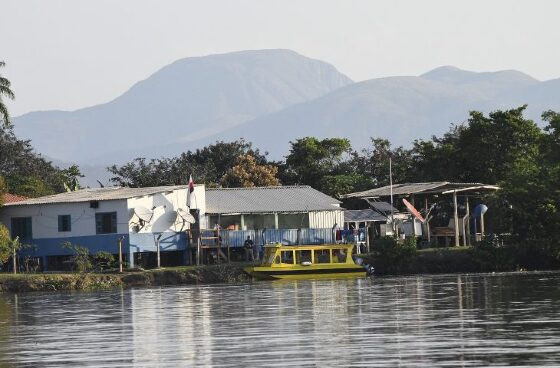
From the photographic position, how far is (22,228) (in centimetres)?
7038

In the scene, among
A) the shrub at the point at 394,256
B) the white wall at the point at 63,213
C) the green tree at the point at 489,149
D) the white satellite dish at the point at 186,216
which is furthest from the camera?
the green tree at the point at 489,149

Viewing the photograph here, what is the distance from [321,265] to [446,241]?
37.9ft

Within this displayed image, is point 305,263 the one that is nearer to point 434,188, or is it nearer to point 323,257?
point 323,257

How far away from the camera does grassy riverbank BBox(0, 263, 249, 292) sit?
60781 millimetres

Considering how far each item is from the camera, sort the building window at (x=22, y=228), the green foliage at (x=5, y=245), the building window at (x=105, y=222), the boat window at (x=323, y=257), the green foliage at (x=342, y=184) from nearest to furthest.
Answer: the green foliage at (x=5, y=245), the boat window at (x=323, y=257), the building window at (x=105, y=222), the building window at (x=22, y=228), the green foliage at (x=342, y=184)

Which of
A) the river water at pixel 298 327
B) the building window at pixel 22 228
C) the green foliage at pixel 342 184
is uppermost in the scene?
the green foliage at pixel 342 184

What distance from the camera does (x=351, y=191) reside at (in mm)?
86688

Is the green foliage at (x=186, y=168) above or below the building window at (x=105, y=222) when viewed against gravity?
above

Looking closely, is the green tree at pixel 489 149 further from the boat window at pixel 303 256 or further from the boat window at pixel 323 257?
the boat window at pixel 303 256

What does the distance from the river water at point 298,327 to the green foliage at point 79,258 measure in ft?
31.6

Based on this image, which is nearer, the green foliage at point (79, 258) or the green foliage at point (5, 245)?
the green foliage at point (79, 258)

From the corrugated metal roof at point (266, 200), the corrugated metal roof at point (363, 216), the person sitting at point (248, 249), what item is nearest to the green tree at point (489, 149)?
the corrugated metal roof at point (363, 216)

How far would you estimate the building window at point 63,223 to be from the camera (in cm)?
6906

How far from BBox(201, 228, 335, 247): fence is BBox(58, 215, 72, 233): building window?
687 centimetres
